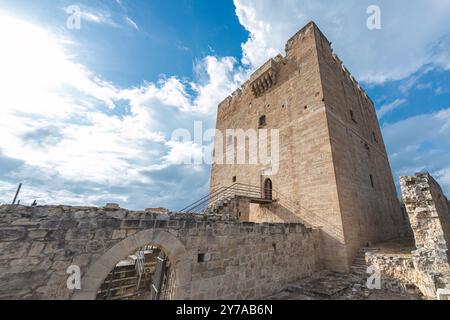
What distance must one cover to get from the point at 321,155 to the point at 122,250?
348 inches

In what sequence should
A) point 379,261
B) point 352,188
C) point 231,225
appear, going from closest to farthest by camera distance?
point 231,225 < point 379,261 < point 352,188

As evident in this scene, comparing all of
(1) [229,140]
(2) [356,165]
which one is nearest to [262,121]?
(1) [229,140]

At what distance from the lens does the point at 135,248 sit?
325 cm

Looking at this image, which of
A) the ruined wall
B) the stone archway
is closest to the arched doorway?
the ruined wall

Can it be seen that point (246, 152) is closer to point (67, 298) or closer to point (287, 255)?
point (287, 255)

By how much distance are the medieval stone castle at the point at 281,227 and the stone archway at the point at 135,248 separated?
2cm

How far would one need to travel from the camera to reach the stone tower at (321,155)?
8164 millimetres

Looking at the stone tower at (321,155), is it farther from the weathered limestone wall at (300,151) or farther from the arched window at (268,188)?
the arched window at (268,188)

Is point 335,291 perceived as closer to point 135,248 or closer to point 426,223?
point 426,223

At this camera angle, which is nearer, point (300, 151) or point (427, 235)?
point (427, 235)

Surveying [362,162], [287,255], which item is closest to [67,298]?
[287,255]

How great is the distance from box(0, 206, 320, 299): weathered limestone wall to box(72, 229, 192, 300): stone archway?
1 cm

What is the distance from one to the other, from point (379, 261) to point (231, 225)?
616 centimetres

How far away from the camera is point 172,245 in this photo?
3703 mm
